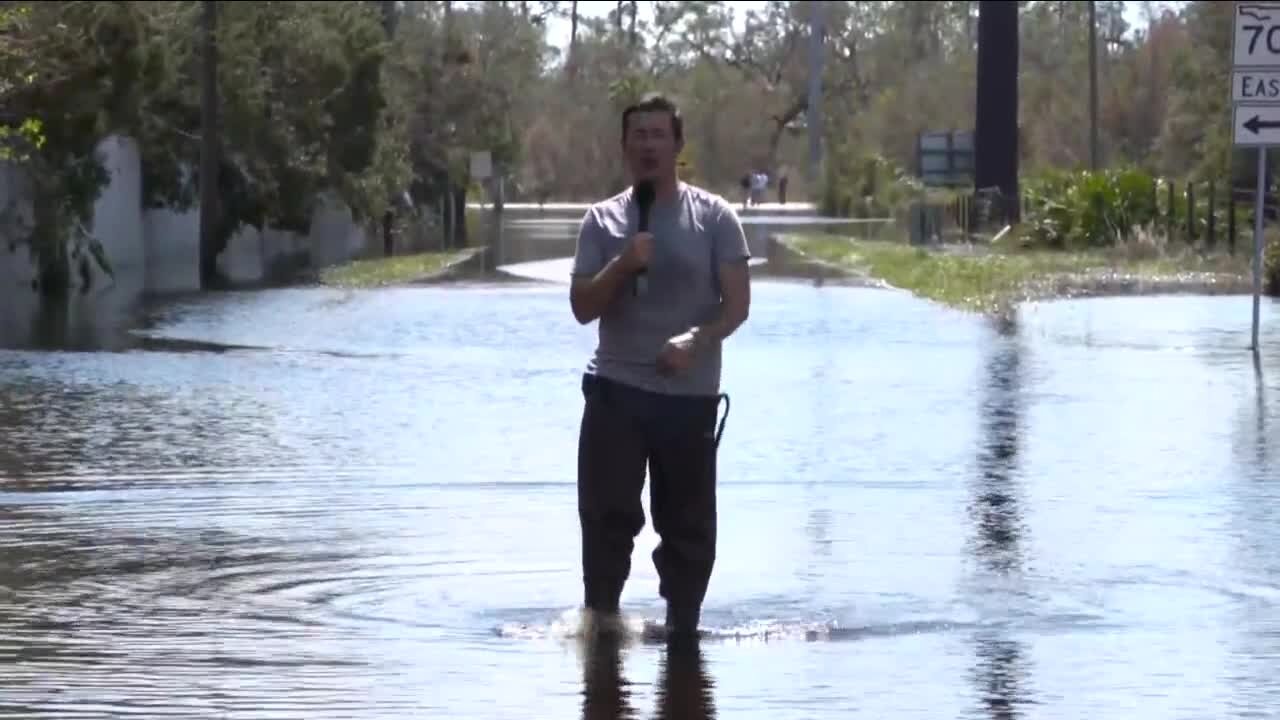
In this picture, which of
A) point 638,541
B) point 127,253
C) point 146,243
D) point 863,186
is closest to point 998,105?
point 146,243

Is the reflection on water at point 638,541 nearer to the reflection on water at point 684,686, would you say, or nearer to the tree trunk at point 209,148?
the reflection on water at point 684,686

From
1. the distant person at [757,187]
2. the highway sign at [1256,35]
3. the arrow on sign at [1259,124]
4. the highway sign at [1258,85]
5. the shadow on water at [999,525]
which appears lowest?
the distant person at [757,187]

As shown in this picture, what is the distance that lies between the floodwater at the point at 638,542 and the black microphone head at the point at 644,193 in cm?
144

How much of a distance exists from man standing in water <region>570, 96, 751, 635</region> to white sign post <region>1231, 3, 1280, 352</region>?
14664 mm

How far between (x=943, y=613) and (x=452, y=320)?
1996cm

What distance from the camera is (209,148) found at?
40.9m

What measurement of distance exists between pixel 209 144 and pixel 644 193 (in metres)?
32.1

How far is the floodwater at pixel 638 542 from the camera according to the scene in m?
8.90

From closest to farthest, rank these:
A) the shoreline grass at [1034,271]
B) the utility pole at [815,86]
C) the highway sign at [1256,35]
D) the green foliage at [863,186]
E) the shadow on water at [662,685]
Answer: the shadow on water at [662,685]
the highway sign at [1256,35]
the shoreline grass at [1034,271]
the green foliage at [863,186]
the utility pole at [815,86]

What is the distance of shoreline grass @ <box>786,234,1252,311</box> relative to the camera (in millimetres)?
34906

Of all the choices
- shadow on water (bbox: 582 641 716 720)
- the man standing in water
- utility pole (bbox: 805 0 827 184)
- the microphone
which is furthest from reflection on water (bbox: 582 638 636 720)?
utility pole (bbox: 805 0 827 184)

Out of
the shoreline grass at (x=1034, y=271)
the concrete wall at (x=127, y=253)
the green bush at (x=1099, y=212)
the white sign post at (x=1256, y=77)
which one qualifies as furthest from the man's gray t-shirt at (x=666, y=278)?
the green bush at (x=1099, y=212)

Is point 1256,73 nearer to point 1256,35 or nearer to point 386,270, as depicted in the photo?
point 1256,35

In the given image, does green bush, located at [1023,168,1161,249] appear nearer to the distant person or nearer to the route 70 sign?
the route 70 sign
